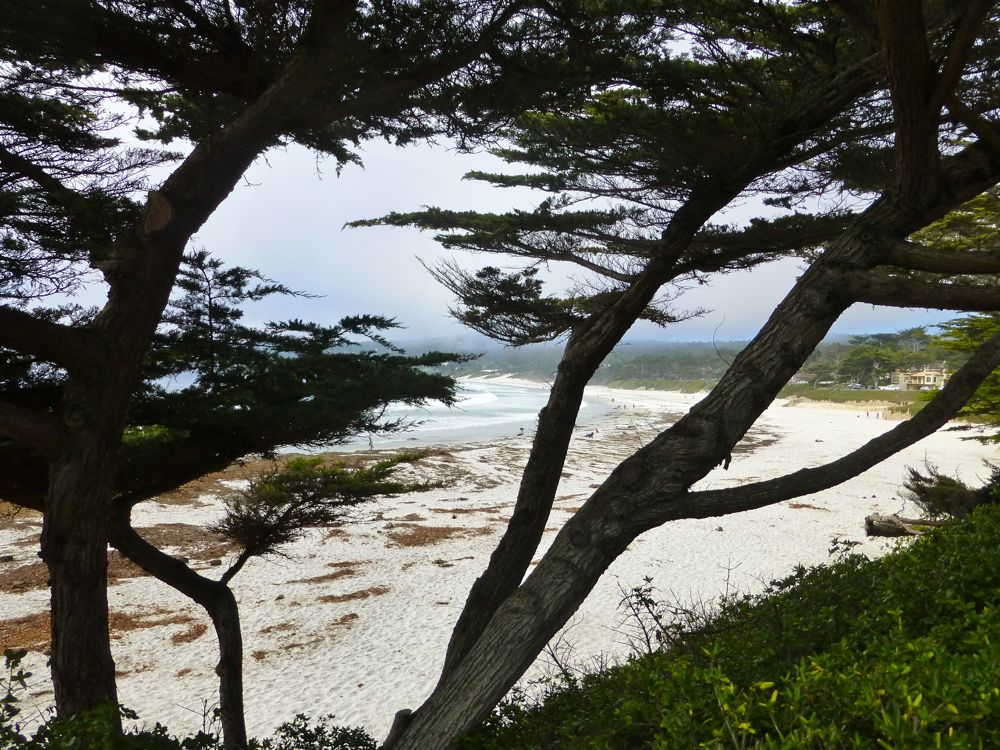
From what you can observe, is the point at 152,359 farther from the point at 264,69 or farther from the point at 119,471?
the point at 264,69

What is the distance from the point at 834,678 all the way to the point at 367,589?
869 centimetres

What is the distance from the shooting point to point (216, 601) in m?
4.03

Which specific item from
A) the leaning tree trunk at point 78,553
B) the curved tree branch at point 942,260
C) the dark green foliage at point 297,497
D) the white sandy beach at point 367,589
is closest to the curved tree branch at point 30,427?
the leaning tree trunk at point 78,553

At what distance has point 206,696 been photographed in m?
6.04

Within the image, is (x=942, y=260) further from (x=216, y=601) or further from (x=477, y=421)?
(x=477, y=421)

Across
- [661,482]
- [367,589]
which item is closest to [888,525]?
[367,589]

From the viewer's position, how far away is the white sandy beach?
6.23 meters

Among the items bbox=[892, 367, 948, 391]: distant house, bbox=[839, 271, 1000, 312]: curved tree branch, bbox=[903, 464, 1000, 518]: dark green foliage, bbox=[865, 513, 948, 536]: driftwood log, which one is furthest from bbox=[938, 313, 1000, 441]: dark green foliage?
bbox=[892, 367, 948, 391]: distant house

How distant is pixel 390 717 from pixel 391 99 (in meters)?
5.26

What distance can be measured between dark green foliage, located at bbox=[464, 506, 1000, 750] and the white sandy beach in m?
2.05

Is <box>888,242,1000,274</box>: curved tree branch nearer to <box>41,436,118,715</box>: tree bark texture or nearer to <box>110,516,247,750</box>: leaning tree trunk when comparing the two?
<box>41,436,118,715</box>: tree bark texture

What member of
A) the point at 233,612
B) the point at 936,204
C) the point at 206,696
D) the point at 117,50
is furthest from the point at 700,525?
the point at 117,50

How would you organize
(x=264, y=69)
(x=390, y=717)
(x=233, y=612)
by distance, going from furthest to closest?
(x=390, y=717)
(x=233, y=612)
(x=264, y=69)

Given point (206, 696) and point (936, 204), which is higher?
point (936, 204)
